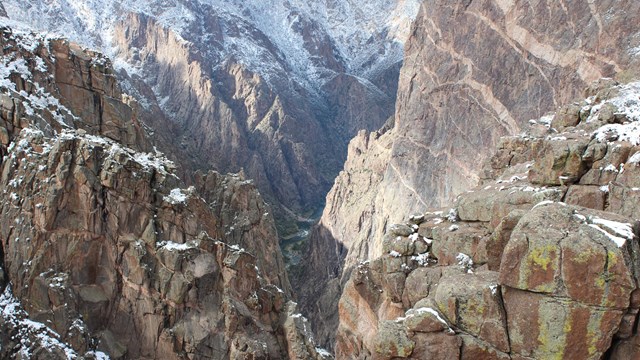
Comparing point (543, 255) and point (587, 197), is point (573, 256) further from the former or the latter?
point (587, 197)

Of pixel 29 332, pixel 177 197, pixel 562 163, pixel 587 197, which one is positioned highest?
pixel 177 197

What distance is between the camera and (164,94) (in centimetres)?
17450

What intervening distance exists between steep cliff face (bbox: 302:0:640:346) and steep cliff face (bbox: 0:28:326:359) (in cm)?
3099

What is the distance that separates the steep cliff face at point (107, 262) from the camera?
3516cm

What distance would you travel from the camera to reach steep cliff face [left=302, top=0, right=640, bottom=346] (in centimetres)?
5062

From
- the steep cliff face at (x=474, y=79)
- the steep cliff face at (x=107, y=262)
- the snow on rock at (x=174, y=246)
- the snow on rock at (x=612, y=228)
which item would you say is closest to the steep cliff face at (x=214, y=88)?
the steep cliff face at (x=474, y=79)

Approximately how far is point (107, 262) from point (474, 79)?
5078 cm

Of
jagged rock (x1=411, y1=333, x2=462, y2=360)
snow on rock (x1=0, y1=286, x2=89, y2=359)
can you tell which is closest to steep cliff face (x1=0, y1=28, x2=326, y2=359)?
snow on rock (x1=0, y1=286, x2=89, y2=359)

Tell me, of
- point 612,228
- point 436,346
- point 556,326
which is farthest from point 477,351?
point 612,228

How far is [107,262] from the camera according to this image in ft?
125

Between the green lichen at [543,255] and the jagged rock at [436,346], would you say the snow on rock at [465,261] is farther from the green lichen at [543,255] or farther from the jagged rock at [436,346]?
the green lichen at [543,255]

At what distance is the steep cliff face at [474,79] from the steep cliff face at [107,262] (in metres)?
31.0

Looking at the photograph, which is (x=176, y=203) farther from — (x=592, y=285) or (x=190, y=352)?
(x=592, y=285)

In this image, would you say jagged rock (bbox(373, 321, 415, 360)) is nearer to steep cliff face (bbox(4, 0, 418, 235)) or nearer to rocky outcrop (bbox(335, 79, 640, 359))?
rocky outcrop (bbox(335, 79, 640, 359))
